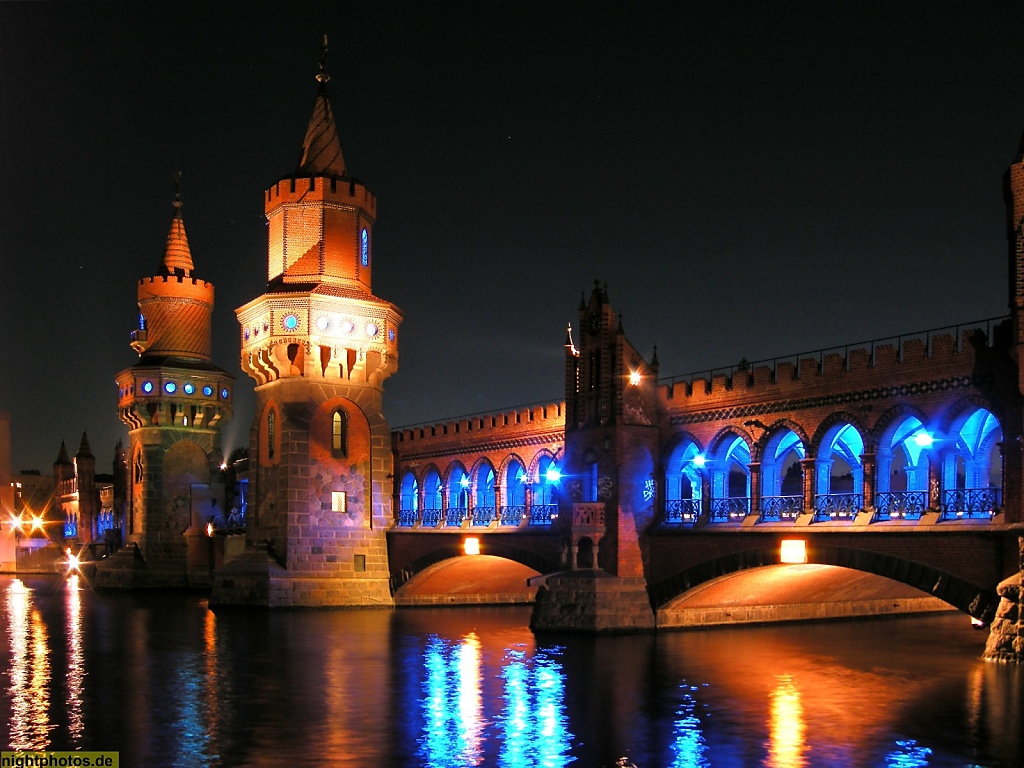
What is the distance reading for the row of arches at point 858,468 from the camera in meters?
26.4

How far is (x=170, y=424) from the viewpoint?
5747 centimetres

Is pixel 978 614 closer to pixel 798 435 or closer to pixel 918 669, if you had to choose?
pixel 918 669

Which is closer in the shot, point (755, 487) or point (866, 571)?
point (866, 571)

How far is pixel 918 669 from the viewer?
83.1 ft

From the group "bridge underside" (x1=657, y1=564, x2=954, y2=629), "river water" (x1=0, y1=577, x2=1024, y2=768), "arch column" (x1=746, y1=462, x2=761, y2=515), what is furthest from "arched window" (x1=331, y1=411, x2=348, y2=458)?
"arch column" (x1=746, y1=462, x2=761, y2=515)

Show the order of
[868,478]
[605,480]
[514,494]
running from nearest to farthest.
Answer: [868,478]
[605,480]
[514,494]

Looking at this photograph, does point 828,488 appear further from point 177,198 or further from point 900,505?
point 177,198

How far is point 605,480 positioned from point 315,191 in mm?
18252

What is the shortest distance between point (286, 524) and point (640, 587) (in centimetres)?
1548

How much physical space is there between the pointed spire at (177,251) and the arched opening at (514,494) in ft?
76.9

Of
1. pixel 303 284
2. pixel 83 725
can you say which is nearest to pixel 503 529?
pixel 303 284

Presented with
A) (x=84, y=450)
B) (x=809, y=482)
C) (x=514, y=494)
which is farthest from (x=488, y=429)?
(x=84, y=450)

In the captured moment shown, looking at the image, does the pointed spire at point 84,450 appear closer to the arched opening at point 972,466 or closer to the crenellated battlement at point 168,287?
the crenellated battlement at point 168,287

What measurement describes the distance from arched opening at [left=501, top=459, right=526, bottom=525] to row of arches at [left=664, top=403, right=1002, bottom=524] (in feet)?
25.8
